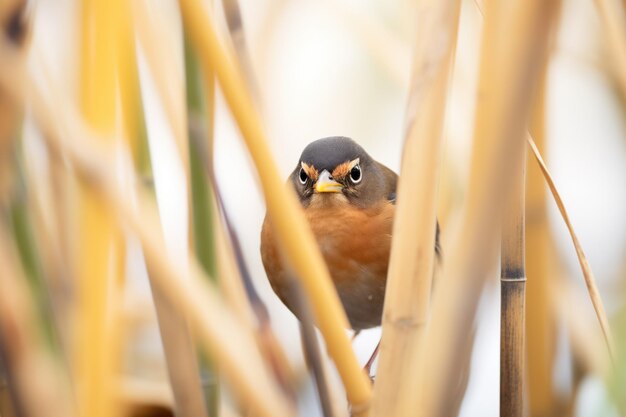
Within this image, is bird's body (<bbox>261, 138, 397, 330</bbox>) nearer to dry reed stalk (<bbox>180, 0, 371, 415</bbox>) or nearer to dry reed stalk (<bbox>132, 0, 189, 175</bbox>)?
dry reed stalk (<bbox>132, 0, 189, 175</bbox>)

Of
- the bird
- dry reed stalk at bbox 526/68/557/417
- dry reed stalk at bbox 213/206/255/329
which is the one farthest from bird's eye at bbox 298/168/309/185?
dry reed stalk at bbox 526/68/557/417

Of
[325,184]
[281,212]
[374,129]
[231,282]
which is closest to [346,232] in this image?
[325,184]

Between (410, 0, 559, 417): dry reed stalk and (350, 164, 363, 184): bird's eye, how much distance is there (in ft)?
3.86

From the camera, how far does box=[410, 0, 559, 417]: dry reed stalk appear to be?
2.51ft

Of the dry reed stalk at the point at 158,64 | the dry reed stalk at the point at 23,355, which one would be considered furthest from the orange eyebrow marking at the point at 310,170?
the dry reed stalk at the point at 23,355

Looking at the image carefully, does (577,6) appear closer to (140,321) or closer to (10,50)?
(140,321)

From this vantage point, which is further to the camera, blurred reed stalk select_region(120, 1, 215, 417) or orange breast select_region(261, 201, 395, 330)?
orange breast select_region(261, 201, 395, 330)

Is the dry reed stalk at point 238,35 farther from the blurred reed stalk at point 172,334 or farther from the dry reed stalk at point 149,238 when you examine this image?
the dry reed stalk at point 149,238

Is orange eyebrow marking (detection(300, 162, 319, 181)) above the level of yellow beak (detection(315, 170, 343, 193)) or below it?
above

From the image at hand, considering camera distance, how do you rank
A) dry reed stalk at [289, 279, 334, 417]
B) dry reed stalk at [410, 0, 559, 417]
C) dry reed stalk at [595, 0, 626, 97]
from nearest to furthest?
dry reed stalk at [410, 0, 559, 417] < dry reed stalk at [289, 279, 334, 417] < dry reed stalk at [595, 0, 626, 97]

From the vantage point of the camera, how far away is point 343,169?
2076mm

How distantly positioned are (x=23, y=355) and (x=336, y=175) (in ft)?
3.44

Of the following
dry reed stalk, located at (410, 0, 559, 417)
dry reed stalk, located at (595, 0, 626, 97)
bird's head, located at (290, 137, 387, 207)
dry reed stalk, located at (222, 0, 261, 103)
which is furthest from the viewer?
bird's head, located at (290, 137, 387, 207)

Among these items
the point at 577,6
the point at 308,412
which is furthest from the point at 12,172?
the point at 577,6
